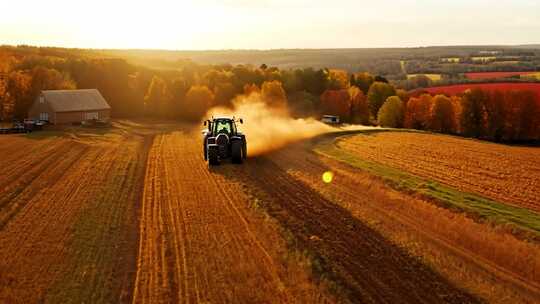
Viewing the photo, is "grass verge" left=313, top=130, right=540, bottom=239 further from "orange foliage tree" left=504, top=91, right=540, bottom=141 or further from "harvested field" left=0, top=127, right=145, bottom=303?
"orange foliage tree" left=504, top=91, right=540, bottom=141

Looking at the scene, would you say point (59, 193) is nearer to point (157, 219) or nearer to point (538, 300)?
point (157, 219)

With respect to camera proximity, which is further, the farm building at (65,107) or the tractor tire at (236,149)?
the farm building at (65,107)

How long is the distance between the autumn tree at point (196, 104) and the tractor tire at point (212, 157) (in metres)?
50.1

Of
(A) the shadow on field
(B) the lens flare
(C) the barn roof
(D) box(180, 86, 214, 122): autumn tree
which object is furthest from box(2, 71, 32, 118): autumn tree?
(A) the shadow on field

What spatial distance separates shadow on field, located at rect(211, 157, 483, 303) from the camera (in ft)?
45.8

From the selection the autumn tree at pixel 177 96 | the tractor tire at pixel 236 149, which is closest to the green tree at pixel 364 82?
the autumn tree at pixel 177 96

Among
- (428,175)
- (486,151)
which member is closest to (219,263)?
(428,175)

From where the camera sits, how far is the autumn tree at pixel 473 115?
79.9 meters

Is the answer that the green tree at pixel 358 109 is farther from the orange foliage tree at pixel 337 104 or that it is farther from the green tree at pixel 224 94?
the green tree at pixel 224 94

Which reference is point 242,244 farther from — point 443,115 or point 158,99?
point 443,115

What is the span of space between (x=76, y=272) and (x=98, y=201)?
9.00m

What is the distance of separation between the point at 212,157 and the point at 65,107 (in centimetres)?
4428

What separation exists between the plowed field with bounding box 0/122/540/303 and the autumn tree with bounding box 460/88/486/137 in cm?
5643

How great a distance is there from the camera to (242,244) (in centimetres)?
1761
